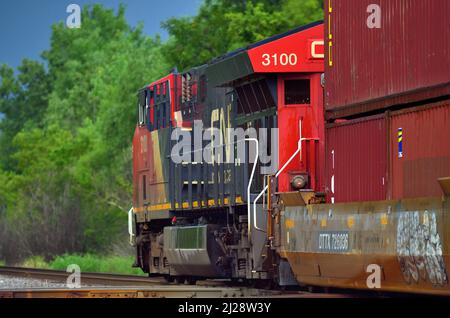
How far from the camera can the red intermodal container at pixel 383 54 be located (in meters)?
13.4

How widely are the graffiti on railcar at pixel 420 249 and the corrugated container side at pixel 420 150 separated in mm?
560

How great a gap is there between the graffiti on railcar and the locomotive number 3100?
5552 mm

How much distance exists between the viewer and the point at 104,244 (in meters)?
47.3

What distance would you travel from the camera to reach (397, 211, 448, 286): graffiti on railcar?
12.6 m

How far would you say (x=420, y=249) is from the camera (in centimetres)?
1300

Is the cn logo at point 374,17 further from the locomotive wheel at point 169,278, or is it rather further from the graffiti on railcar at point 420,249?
the locomotive wheel at point 169,278

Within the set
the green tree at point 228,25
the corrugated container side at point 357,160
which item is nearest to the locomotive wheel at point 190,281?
the corrugated container side at point 357,160

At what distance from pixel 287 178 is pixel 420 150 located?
4978 mm

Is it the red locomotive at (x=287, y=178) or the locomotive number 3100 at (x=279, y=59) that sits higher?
→ the locomotive number 3100 at (x=279, y=59)

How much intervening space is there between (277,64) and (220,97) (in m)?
3.13

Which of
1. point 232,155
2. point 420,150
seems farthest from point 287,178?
point 420,150

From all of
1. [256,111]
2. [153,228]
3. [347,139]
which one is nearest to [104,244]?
[153,228]

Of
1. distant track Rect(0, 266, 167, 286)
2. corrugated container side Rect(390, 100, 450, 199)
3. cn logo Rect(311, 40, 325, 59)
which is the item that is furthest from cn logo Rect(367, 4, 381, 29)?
distant track Rect(0, 266, 167, 286)

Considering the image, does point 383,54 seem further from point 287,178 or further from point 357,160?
point 287,178
